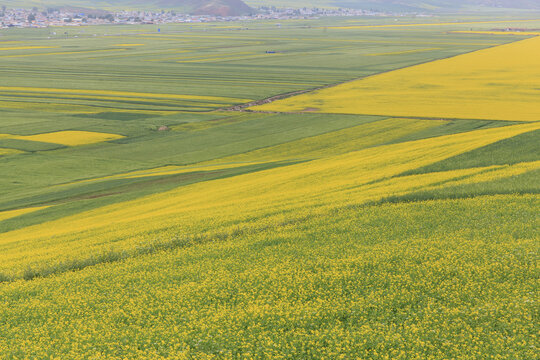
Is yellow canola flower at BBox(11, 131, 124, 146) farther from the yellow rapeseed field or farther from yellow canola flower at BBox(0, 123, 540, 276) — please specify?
yellow canola flower at BBox(0, 123, 540, 276)

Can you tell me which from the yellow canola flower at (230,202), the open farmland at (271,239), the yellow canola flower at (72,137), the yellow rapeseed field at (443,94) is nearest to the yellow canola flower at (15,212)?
the open farmland at (271,239)

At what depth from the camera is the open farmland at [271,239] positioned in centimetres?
1478

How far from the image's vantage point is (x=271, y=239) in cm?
2327

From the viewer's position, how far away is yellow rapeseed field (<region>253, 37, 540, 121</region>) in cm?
7844

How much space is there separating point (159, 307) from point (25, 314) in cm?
457

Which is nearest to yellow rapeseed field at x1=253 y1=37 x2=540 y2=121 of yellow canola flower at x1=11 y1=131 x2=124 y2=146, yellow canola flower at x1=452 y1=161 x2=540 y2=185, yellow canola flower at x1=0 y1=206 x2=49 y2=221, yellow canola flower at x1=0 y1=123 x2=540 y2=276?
yellow canola flower at x1=11 y1=131 x2=124 y2=146

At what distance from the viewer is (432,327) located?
1448 centimetres

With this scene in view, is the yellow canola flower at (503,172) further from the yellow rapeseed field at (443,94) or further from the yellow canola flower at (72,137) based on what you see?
the yellow canola flower at (72,137)

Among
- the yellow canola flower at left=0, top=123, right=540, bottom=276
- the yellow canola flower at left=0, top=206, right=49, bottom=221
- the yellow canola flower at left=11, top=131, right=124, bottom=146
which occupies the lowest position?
the yellow canola flower at left=0, top=206, right=49, bottom=221

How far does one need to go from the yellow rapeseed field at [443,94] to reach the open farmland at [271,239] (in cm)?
203

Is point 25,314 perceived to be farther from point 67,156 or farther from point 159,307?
point 67,156

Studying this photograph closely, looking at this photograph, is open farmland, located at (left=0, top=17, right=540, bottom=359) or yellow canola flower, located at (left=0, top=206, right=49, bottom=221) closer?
open farmland, located at (left=0, top=17, right=540, bottom=359)

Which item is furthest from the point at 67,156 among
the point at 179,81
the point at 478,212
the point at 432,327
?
the point at 179,81

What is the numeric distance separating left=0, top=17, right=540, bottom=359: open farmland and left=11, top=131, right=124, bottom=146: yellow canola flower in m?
0.51
